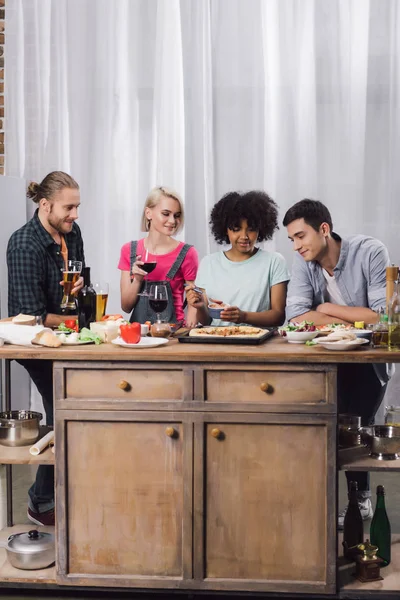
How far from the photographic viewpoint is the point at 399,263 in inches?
189

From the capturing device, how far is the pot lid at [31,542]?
109 inches

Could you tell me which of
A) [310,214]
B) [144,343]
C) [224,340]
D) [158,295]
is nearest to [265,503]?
[224,340]

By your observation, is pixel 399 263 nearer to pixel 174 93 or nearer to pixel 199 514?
pixel 174 93

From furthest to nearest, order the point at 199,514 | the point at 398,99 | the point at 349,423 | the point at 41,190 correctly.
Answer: the point at 398,99 → the point at 41,190 → the point at 349,423 → the point at 199,514

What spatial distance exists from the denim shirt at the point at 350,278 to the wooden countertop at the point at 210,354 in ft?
3.06

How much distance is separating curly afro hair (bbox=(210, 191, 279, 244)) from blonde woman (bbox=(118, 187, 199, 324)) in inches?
7.5

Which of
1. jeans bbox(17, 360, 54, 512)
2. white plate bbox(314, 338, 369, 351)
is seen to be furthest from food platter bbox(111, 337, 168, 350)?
jeans bbox(17, 360, 54, 512)

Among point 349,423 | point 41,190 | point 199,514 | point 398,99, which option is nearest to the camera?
point 199,514

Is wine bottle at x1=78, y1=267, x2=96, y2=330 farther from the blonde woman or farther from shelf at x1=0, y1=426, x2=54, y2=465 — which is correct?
the blonde woman

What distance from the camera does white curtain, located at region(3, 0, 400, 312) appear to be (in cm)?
477

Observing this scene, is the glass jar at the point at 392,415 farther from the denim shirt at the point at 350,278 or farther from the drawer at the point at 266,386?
the drawer at the point at 266,386

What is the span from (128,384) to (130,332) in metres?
0.18

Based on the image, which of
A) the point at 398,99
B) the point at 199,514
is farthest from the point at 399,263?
the point at 199,514

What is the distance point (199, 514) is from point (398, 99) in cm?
313
